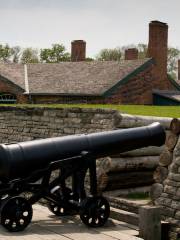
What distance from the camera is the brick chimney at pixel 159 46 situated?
1190 inches

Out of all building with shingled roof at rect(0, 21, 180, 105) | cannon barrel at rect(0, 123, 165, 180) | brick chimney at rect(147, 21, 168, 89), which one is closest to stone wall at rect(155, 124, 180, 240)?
cannon barrel at rect(0, 123, 165, 180)

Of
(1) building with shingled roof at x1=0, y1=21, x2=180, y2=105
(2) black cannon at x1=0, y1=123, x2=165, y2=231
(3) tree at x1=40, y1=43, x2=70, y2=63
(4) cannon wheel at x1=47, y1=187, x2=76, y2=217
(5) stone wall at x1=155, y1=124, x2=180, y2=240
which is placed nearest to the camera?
(2) black cannon at x1=0, y1=123, x2=165, y2=231

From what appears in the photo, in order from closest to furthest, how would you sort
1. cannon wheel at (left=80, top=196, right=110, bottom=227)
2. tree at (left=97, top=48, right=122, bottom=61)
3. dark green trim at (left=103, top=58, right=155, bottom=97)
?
cannon wheel at (left=80, top=196, right=110, bottom=227), dark green trim at (left=103, top=58, right=155, bottom=97), tree at (left=97, top=48, right=122, bottom=61)

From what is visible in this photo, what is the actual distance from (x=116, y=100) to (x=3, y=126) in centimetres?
1130

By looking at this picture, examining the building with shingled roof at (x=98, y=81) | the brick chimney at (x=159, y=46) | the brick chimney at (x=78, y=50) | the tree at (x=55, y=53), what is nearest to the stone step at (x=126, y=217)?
the building with shingled roof at (x=98, y=81)

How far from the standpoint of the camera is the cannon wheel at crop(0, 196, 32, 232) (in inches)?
275

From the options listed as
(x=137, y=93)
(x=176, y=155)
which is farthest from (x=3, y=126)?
(x=137, y=93)

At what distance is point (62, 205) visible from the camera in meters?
7.67

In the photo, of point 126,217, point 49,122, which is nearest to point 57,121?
point 49,122

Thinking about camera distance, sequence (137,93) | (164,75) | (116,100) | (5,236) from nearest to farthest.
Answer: (5,236) < (116,100) < (137,93) < (164,75)

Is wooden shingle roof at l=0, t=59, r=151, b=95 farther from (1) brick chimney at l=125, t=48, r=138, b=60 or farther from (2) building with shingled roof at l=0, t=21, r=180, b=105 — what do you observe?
(1) brick chimney at l=125, t=48, r=138, b=60

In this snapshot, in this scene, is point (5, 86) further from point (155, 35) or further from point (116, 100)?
point (155, 35)

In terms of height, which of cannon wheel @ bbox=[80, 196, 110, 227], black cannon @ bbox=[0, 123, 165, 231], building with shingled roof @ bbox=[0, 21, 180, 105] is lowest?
cannon wheel @ bbox=[80, 196, 110, 227]

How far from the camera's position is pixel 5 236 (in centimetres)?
687
